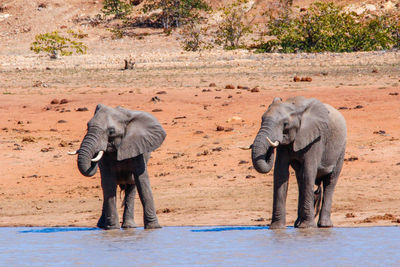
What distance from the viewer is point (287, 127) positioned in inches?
450

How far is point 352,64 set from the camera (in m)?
36.3

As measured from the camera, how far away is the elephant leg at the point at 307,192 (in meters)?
11.6

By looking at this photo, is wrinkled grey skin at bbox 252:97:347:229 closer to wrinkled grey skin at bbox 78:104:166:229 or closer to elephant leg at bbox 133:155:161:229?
elephant leg at bbox 133:155:161:229

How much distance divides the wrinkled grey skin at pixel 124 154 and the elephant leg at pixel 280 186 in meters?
1.96

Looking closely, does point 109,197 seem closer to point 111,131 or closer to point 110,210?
point 110,210

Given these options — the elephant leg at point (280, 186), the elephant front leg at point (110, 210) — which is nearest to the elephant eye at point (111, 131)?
the elephant front leg at point (110, 210)

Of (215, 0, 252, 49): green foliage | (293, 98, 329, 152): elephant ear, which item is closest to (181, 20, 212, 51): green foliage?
(215, 0, 252, 49): green foliage

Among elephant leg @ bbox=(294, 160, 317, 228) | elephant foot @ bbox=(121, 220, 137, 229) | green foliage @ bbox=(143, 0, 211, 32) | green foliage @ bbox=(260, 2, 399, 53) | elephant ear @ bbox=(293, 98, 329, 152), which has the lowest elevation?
elephant foot @ bbox=(121, 220, 137, 229)

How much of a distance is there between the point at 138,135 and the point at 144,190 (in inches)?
31.7

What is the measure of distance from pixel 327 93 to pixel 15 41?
4597 cm

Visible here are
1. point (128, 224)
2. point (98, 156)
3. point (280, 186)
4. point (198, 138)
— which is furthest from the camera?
point (198, 138)

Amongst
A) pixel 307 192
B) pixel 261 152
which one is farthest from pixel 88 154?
pixel 307 192

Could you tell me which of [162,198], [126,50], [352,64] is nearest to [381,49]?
[352,64]

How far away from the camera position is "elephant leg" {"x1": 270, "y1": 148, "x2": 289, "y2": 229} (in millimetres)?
11562
